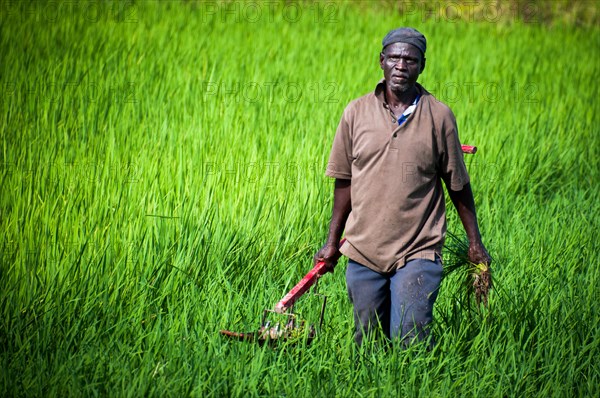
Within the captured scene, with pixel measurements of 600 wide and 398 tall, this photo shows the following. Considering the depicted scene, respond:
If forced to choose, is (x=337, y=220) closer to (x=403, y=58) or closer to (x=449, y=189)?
(x=449, y=189)

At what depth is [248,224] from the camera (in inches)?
157

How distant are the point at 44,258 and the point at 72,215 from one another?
44 centimetres

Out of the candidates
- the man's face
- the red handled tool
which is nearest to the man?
the man's face

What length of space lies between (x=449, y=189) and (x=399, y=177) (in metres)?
0.23

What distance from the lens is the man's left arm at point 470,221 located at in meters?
2.93

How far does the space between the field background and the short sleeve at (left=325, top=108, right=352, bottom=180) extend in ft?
1.92

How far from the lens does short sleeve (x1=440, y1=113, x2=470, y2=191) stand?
2.84 m

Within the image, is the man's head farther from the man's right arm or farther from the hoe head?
the hoe head

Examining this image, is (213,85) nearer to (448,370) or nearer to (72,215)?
(72,215)

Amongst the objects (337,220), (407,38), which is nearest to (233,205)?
(337,220)

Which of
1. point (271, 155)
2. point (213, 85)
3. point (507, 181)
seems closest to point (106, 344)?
point (271, 155)

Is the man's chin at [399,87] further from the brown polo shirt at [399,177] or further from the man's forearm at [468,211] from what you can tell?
the man's forearm at [468,211]

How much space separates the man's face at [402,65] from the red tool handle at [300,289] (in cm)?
57

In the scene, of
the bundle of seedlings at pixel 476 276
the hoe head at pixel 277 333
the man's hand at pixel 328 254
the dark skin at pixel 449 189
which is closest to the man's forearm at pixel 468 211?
the dark skin at pixel 449 189
